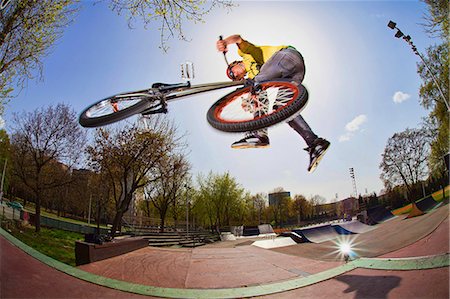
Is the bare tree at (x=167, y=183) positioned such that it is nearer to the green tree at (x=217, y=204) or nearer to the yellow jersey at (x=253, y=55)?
the green tree at (x=217, y=204)

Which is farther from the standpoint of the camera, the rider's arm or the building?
the building

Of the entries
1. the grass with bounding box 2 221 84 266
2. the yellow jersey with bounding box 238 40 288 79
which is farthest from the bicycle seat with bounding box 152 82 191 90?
the grass with bounding box 2 221 84 266

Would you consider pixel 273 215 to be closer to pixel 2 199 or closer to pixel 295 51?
pixel 295 51

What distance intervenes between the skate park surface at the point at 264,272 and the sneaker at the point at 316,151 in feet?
2.86

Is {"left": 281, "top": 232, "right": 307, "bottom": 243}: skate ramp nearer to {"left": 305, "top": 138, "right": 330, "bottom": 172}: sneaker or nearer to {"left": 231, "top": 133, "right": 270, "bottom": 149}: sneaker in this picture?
{"left": 305, "top": 138, "right": 330, "bottom": 172}: sneaker

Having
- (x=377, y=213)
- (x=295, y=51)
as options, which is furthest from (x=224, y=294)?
(x=295, y=51)

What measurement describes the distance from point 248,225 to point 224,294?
6.52ft

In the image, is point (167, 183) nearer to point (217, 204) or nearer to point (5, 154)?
point (217, 204)

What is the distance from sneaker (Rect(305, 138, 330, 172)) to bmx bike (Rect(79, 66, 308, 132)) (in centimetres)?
52

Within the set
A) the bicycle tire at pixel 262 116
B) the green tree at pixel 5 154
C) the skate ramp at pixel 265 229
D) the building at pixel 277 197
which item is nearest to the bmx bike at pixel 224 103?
the bicycle tire at pixel 262 116

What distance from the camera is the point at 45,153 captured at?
2164mm

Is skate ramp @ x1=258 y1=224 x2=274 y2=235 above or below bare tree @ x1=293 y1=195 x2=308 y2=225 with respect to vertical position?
below

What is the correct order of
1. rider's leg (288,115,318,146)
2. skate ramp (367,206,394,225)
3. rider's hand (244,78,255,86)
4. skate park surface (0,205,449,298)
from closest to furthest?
skate park surface (0,205,449,298), skate ramp (367,206,394,225), rider's leg (288,115,318,146), rider's hand (244,78,255,86)

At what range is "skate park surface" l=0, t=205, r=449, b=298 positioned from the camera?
1.70 m
